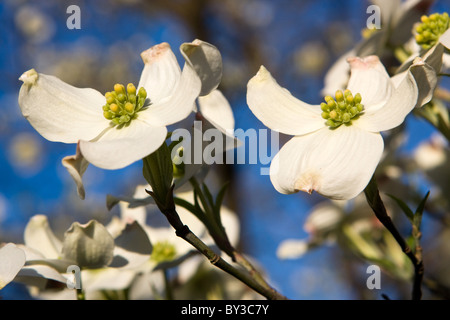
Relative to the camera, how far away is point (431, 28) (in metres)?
0.63

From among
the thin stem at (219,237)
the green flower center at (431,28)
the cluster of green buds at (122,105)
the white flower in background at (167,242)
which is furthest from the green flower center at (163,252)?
the green flower center at (431,28)

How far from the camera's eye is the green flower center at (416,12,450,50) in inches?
24.3

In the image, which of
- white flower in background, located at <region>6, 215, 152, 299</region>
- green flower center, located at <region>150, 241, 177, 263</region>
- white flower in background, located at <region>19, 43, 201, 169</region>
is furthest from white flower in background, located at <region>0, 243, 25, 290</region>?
green flower center, located at <region>150, 241, 177, 263</region>

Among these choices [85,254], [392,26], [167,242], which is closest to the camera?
[85,254]

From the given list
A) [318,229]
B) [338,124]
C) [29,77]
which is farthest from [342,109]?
[318,229]

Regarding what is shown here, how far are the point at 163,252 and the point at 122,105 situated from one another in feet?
1.02

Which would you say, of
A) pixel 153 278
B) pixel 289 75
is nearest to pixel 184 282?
pixel 153 278

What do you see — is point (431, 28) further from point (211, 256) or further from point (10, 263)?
point (10, 263)

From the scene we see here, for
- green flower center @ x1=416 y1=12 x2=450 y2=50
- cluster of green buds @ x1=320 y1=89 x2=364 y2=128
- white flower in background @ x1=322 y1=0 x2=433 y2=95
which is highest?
white flower in background @ x1=322 y1=0 x2=433 y2=95

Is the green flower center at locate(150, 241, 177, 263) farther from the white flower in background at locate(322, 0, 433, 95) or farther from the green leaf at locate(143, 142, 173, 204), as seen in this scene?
the white flower in background at locate(322, 0, 433, 95)

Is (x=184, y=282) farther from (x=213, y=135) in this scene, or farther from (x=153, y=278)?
(x=213, y=135)

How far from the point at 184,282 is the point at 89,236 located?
30 cm

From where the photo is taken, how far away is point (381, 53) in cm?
72

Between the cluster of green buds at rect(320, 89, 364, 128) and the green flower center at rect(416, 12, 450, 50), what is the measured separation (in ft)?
0.47
